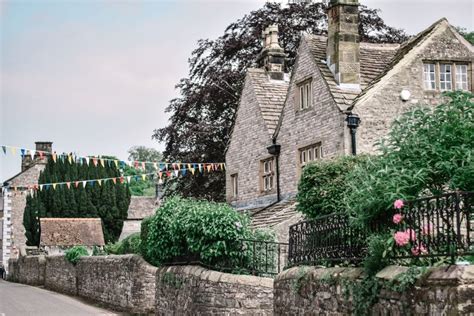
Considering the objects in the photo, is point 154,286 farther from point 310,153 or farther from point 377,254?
point 377,254

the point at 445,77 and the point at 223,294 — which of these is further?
the point at 445,77

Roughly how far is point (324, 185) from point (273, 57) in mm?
13078

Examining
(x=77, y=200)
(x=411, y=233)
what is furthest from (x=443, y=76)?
(x=77, y=200)

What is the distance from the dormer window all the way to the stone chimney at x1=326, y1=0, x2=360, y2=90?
204 centimetres

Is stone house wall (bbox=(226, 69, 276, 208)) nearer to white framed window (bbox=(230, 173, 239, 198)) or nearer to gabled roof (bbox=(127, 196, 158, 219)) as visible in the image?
white framed window (bbox=(230, 173, 239, 198))

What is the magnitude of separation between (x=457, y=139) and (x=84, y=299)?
22620 mm

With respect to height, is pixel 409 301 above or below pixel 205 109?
below

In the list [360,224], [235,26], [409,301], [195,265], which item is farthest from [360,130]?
[235,26]

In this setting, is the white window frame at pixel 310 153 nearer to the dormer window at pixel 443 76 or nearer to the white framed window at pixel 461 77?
the dormer window at pixel 443 76

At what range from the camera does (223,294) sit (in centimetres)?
1531

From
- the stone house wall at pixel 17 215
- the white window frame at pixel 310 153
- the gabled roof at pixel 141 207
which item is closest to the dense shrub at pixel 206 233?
the white window frame at pixel 310 153

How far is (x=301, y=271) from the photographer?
460 inches

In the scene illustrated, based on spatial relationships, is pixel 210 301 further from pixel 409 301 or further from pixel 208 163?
pixel 208 163

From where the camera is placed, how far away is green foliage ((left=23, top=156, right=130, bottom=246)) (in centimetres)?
5244
